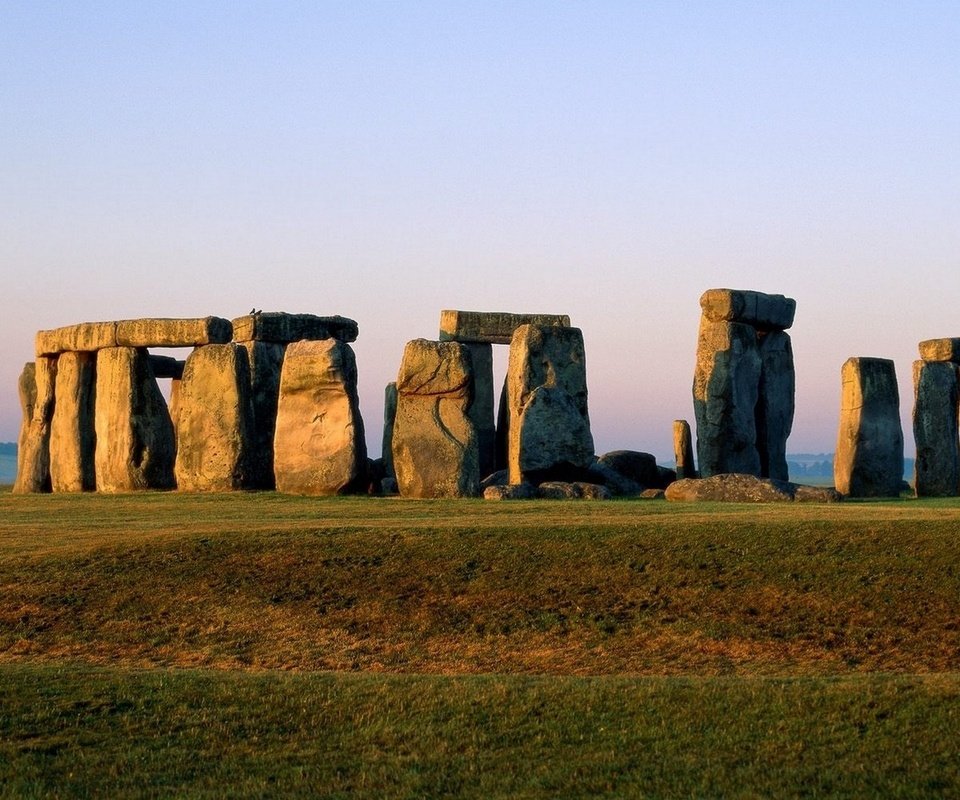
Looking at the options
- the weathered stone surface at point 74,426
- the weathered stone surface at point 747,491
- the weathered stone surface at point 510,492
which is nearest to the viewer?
the weathered stone surface at point 747,491

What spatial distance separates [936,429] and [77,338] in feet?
54.1

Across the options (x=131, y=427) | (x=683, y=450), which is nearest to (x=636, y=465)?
(x=683, y=450)

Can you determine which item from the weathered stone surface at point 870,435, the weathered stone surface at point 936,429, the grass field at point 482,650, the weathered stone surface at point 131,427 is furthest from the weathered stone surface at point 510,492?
the weathered stone surface at point 936,429

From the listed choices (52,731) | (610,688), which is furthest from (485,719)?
(52,731)

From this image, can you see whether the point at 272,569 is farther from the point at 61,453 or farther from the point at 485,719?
the point at 61,453

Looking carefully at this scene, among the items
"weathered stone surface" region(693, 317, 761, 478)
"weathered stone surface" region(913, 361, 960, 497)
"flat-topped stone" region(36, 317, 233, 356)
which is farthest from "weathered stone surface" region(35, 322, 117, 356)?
"weathered stone surface" region(913, 361, 960, 497)

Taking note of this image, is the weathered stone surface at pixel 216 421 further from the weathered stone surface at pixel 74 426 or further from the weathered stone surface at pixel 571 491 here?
the weathered stone surface at pixel 571 491

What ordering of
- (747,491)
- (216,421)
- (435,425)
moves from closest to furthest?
(747,491)
(435,425)
(216,421)

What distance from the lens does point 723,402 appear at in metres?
28.3

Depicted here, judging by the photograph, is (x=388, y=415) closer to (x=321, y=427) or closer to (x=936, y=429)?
(x=321, y=427)

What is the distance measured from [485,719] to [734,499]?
42.2ft

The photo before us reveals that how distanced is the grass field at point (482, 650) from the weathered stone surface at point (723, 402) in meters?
5.91

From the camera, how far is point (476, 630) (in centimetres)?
1507

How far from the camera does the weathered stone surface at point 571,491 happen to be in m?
23.7
